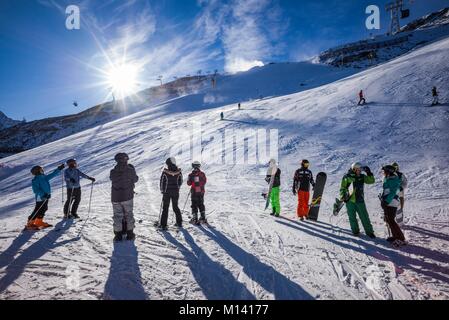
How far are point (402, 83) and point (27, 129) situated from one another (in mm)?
101200

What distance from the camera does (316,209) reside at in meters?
8.63

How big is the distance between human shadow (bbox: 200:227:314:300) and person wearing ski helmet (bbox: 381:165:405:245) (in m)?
3.34

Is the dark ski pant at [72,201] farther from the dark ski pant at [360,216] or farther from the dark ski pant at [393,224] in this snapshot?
the dark ski pant at [393,224]

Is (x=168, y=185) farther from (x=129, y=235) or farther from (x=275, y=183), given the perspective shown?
(x=275, y=183)

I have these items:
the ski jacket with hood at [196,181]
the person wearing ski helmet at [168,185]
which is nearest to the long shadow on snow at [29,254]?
the person wearing ski helmet at [168,185]

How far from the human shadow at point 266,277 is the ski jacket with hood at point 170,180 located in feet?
7.29

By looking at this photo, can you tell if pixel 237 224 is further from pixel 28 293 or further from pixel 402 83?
pixel 402 83

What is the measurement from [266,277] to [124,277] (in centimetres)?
264

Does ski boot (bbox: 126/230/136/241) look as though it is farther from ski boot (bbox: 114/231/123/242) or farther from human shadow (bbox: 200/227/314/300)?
human shadow (bbox: 200/227/314/300)

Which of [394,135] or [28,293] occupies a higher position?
[394,135]

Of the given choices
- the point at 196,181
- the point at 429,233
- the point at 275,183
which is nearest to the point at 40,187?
the point at 196,181

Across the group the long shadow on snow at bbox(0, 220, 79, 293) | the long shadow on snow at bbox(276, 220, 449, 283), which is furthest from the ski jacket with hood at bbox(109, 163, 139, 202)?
the long shadow on snow at bbox(276, 220, 449, 283)
